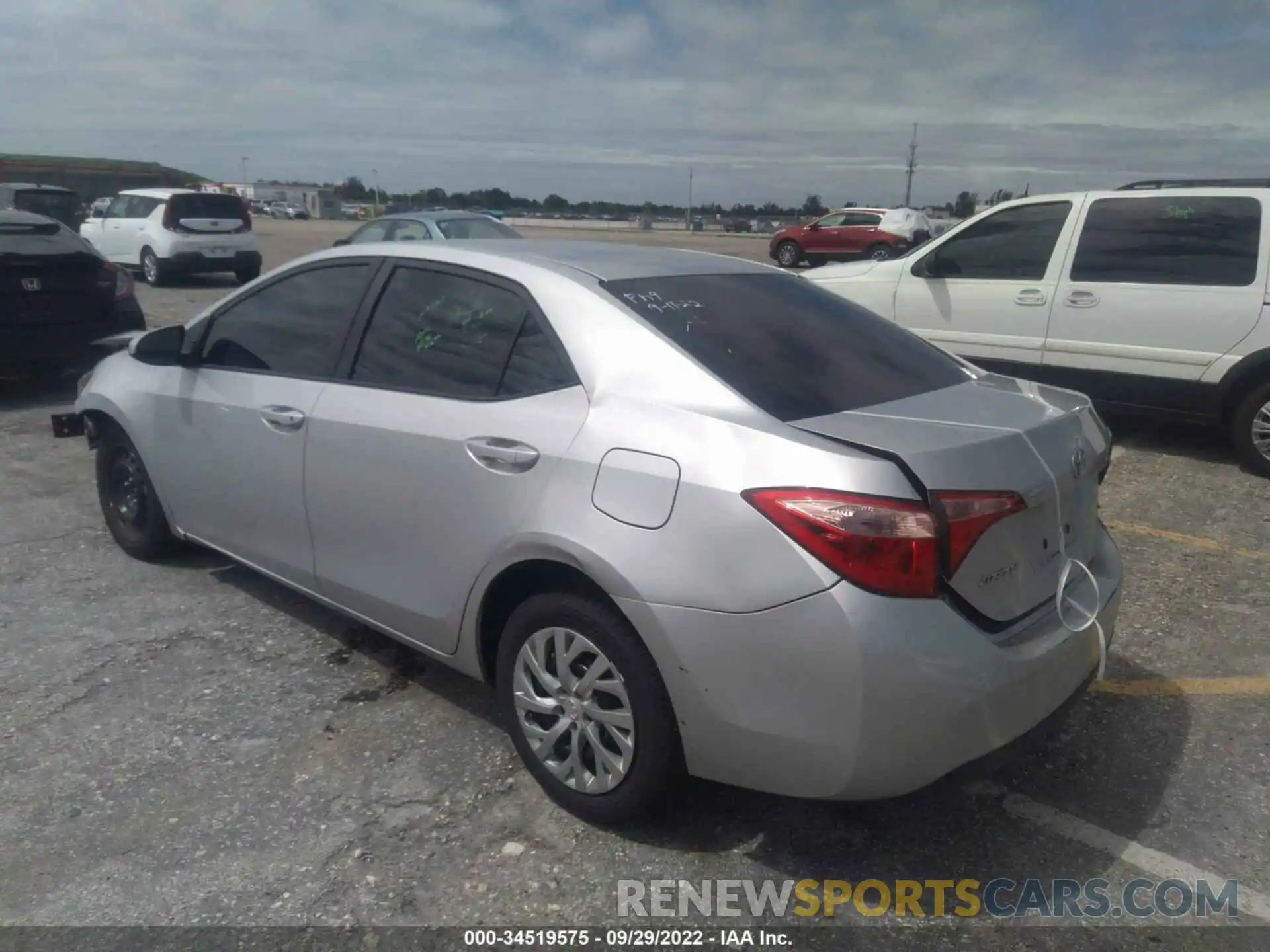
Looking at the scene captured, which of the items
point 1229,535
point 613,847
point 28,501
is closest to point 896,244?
point 1229,535

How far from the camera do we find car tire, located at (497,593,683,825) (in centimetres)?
254

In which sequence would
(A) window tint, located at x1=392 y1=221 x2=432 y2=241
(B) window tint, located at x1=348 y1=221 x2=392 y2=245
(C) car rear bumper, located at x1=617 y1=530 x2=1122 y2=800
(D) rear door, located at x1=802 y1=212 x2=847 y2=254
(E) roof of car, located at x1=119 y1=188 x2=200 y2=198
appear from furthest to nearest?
(D) rear door, located at x1=802 y1=212 x2=847 y2=254
(E) roof of car, located at x1=119 y1=188 x2=200 y2=198
(B) window tint, located at x1=348 y1=221 x2=392 y2=245
(A) window tint, located at x1=392 y1=221 x2=432 y2=241
(C) car rear bumper, located at x1=617 y1=530 x2=1122 y2=800

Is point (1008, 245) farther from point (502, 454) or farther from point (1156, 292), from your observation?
point (502, 454)

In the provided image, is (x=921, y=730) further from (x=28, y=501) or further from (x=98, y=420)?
(x=28, y=501)

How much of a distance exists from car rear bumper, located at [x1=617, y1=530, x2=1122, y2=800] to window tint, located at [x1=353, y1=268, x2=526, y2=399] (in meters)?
0.99

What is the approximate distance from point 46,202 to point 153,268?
2947 millimetres

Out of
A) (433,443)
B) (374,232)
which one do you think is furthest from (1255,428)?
(374,232)

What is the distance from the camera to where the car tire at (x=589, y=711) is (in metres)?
2.54

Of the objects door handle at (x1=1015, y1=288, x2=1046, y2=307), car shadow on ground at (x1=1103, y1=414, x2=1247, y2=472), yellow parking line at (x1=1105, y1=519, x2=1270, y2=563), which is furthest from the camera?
door handle at (x1=1015, y1=288, x2=1046, y2=307)

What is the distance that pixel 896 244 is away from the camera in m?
27.6

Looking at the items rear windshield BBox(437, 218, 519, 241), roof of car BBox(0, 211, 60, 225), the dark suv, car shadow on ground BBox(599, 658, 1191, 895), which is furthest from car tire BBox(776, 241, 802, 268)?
car shadow on ground BBox(599, 658, 1191, 895)

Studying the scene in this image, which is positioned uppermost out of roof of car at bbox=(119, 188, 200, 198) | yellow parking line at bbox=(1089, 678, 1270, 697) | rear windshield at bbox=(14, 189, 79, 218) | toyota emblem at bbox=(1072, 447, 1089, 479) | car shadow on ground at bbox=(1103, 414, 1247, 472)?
roof of car at bbox=(119, 188, 200, 198)

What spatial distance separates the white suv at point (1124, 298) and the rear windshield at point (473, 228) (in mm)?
A: 6025

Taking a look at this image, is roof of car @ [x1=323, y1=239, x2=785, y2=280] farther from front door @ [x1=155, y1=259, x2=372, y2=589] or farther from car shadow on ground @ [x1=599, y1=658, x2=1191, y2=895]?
car shadow on ground @ [x1=599, y1=658, x2=1191, y2=895]
